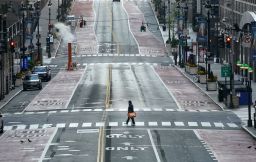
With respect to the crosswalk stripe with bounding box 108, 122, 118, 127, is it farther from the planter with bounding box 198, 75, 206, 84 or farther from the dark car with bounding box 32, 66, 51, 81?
the dark car with bounding box 32, 66, 51, 81

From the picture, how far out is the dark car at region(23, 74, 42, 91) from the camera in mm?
101500

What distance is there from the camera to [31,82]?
101688 millimetres

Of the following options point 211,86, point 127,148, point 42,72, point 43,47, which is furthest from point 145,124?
point 43,47

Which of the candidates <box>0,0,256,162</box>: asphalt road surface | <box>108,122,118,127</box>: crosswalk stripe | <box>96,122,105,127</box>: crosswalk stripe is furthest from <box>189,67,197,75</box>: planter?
<box>108,122,118,127</box>: crosswalk stripe

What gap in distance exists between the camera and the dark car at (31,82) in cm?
10150

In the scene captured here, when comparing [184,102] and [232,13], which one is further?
[232,13]

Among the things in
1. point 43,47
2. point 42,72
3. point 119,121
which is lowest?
point 119,121

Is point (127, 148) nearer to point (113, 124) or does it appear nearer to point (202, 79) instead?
point (113, 124)

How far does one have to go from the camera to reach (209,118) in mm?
74750

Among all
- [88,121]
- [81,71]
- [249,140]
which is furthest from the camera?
[81,71]

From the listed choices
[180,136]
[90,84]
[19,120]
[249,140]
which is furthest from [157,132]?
[90,84]

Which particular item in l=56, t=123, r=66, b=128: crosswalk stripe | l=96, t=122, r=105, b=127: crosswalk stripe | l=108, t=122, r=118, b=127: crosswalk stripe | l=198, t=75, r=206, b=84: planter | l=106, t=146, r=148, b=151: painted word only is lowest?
l=56, t=123, r=66, b=128: crosswalk stripe

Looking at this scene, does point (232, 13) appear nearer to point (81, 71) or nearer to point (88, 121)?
point (81, 71)

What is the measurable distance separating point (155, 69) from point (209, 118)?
51.9 metres
